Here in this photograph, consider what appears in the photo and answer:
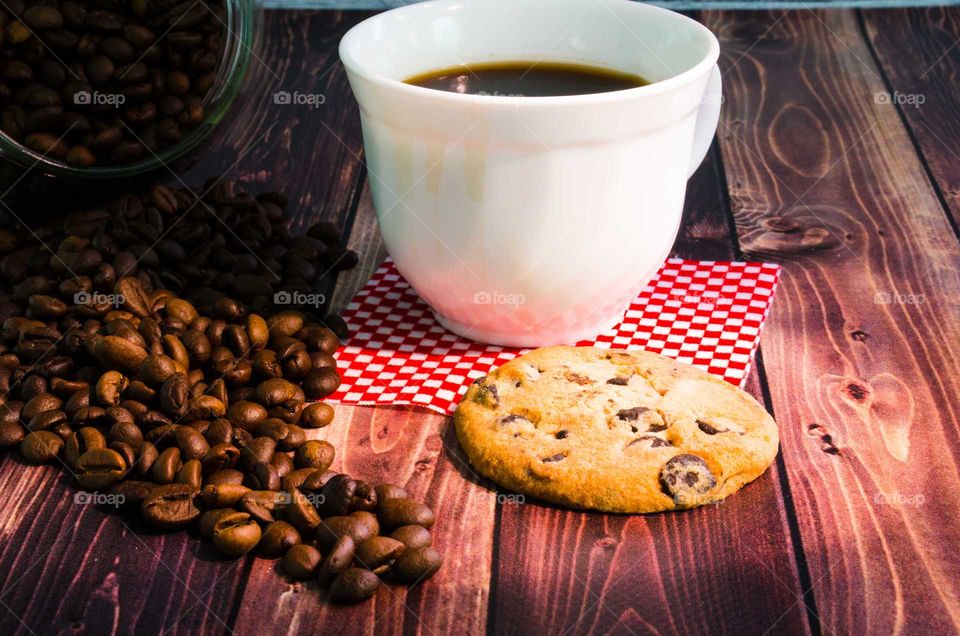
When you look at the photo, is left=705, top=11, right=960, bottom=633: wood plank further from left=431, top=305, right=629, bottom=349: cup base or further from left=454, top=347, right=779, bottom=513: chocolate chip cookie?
left=431, top=305, right=629, bottom=349: cup base

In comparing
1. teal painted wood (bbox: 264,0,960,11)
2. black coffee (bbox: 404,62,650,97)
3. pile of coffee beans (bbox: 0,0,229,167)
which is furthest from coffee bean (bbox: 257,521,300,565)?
teal painted wood (bbox: 264,0,960,11)

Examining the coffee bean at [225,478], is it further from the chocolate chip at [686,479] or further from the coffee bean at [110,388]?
the chocolate chip at [686,479]

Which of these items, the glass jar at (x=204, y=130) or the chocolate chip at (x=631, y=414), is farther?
the glass jar at (x=204, y=130)

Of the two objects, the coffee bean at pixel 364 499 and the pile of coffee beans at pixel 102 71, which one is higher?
the pile of coffee beans at pixel 102 71

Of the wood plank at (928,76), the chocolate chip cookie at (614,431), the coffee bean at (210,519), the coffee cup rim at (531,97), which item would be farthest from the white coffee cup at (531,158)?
the wood plank at (928,76)

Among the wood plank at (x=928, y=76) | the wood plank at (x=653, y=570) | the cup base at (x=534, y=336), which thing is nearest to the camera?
the wood plank at (x=653, y=570)

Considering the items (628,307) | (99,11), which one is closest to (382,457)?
(628,307)

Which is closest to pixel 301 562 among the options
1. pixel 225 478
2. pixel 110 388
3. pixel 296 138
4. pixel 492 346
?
pixel 225 478
